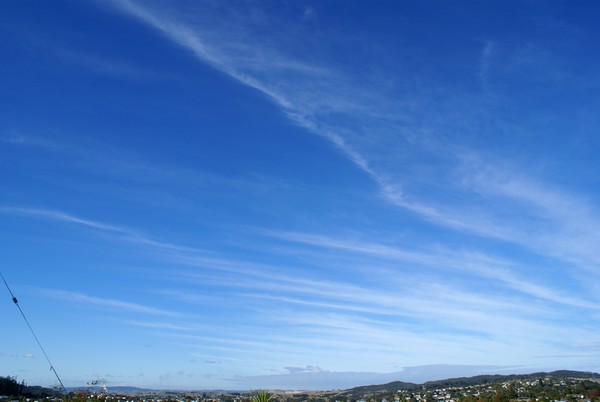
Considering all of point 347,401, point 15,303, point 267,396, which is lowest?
point 347,401

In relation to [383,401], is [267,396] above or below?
above

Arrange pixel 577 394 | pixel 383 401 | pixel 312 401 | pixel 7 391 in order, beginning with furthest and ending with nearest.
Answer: pixel 312 401 → pixel 383 401 → pixel 577 394 → pixel 7 391

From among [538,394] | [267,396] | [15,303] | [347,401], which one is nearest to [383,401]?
[347,401]

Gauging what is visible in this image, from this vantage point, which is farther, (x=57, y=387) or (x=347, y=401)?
(x=347, y=401)

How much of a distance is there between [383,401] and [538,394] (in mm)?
44867

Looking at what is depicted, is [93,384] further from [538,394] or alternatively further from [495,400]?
[538,394]

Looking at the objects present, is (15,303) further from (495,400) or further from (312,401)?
(312,401)

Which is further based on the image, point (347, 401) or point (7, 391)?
point (347, 401)

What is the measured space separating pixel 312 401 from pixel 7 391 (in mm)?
90601

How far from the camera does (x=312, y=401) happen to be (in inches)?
6265

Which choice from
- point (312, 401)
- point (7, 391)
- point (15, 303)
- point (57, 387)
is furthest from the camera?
point (312, 401)

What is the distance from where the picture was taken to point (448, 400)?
135m

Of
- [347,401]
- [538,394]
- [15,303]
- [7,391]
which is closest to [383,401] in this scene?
[347,401]

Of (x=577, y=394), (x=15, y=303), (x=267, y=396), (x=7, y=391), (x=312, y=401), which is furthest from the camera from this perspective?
(x=312, y=401)
